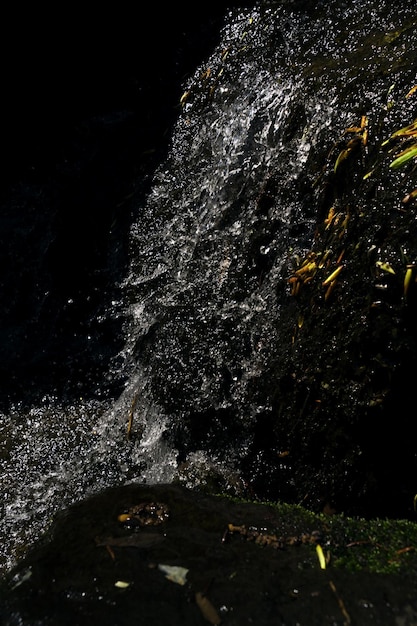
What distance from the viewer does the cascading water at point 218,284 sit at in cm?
361

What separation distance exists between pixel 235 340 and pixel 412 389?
1245 millimetres

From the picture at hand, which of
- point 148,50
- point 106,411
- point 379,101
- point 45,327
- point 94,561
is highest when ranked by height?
point 148,50

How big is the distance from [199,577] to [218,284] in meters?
2.23

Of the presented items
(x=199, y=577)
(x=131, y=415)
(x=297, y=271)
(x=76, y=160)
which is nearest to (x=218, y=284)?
(x=297, y=271)

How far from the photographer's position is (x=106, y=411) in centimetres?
436

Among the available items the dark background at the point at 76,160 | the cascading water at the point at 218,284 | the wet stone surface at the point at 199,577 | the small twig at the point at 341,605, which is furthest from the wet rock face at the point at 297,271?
the small twig at the point at 341,605

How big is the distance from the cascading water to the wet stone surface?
104 cm

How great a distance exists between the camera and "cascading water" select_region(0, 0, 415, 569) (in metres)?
3.61

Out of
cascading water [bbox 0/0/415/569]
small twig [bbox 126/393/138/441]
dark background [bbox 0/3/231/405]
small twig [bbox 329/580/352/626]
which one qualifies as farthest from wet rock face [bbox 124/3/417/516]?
small twig [bbox 329/580/352/626]

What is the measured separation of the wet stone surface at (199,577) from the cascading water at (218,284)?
3.43ft

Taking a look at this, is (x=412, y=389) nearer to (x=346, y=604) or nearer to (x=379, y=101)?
(x=346, y=604)

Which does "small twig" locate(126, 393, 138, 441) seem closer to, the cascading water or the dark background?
the cascading water

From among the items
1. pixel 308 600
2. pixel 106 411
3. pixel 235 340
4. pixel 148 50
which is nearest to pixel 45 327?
pixel 106 411

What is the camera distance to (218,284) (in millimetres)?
4070
